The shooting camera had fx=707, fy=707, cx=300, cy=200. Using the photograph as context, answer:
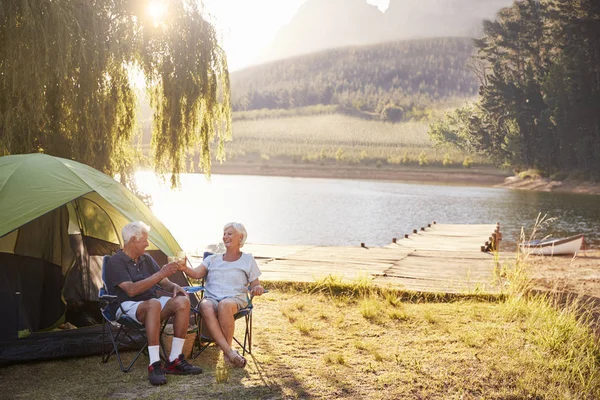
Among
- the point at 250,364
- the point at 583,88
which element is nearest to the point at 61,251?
the point at 250,364

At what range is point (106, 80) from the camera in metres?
8.81

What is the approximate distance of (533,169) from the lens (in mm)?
52969

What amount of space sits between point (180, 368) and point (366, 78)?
480ft

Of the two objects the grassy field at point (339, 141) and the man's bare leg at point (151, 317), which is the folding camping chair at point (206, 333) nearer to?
the man's bare leg at point (151, 317)

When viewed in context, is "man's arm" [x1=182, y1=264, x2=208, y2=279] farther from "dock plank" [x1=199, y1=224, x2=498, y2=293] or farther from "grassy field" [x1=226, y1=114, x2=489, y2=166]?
"grassy field" [x1=226, y1=114, x2=489, y2=166]

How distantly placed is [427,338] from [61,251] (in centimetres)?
319

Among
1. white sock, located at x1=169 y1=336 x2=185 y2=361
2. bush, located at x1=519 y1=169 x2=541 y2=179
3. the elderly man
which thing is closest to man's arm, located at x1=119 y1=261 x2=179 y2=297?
the elderly man

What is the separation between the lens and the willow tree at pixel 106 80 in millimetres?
7754

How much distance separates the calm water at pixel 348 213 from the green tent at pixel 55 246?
10.4 m

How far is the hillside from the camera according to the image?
443 feet

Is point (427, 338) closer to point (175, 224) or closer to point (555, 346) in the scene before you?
point (555, 346)

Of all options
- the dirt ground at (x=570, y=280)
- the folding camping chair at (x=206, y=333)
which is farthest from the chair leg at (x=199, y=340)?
the dirt ground at (x=570, y=280)

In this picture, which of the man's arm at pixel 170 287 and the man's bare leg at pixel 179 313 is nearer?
the man's bare leg at pixel 179 313

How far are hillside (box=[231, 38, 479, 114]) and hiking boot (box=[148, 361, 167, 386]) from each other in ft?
374
